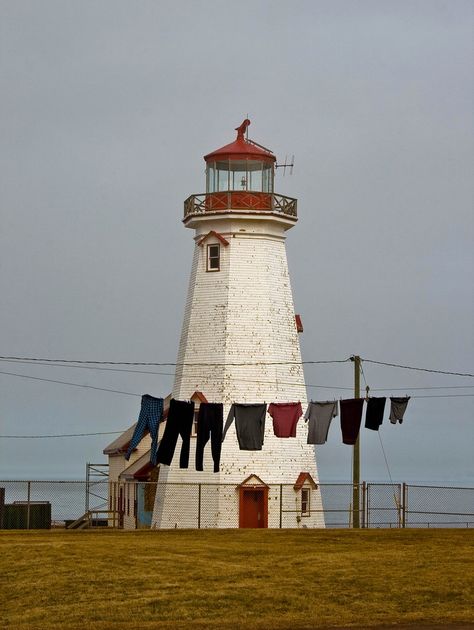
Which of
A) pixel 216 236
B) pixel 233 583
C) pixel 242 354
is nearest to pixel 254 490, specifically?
pixel 242 354

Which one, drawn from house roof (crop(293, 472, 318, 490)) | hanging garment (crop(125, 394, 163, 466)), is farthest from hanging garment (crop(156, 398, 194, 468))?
house roof (crop(293, 472, 318, 490))

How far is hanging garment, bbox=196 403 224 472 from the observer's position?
51250mm

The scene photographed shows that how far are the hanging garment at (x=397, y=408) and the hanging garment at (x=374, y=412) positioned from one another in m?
0.35

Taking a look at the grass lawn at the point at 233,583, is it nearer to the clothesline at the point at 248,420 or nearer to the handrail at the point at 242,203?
the clothesline at the point at 248,420

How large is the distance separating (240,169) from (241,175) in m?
0.25

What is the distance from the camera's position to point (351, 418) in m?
52.5

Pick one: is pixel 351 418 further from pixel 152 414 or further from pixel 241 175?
pixel 241 175

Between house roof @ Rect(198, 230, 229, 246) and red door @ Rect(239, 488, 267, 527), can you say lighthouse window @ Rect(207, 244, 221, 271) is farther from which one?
red door @ Rect(239, 488, 267, 527)

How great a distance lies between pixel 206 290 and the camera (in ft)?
178

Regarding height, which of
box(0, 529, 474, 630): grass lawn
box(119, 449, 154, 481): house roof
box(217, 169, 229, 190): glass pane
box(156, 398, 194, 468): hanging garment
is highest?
box(217, 169, 229, 190): glass pane

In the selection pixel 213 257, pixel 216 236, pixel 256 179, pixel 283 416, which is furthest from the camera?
pixel 256 179

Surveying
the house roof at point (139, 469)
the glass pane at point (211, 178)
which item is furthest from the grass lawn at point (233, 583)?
the house roof at point (139, 469)

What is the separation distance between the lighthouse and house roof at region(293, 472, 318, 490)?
0.04 m

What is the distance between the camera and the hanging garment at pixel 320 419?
Answer: 170 feet
